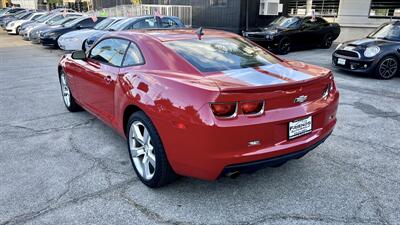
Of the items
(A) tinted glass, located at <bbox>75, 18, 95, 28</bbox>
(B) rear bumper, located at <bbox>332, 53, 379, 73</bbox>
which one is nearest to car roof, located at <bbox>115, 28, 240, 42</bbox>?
(B) rear bumper, located at <bbox>332, 53, 379, 73</bbox>

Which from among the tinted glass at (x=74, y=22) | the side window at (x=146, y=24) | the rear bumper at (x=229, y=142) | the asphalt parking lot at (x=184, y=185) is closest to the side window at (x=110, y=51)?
the asphalt parking lot at (x=184, y=185)

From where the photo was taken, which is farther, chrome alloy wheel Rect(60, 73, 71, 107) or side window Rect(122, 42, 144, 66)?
chrome alloy wheel Rect(60, 73, 71, 107)

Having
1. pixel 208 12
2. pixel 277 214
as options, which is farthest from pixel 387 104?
pixel 208 12

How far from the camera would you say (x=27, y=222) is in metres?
2.80

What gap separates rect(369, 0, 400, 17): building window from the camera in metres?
14.8

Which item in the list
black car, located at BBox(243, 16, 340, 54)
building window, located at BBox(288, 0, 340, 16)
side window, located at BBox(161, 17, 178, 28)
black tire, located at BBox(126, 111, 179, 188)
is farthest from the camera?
building window, located at BBox(288, 0, 340, 16)

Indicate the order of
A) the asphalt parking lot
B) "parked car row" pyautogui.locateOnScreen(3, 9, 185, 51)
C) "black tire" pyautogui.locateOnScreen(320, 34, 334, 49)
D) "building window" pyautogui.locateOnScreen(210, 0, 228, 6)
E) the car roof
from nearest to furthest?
the asphalt parking lot < the car roof < "parked car row" pyautogui.locateOnScreen(3, 9, 185, 51) < "black tire" pyautogui.locateOnScreen(320, 34, 334, 49) < "building window" pyautogui.locateOnScreen(210, 0, 228, 6)

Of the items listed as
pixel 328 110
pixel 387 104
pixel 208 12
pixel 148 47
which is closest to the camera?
pixel 328 110

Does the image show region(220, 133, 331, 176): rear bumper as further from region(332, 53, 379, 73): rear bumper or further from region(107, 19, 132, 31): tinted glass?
region(107, 19, 132, 31): tinted glass

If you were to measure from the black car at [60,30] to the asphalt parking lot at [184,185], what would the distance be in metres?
10.4

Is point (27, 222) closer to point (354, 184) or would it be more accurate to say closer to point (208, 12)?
point (354, 184)

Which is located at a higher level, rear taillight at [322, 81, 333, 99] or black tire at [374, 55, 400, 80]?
rear taillight at [322, 81, 333, 99]

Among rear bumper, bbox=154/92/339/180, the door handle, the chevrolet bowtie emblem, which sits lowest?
rear bumper, bbox=154/92/339/180

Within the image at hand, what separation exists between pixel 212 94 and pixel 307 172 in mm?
1656
